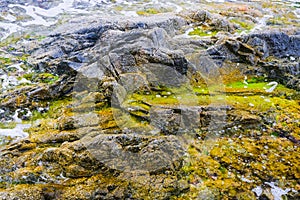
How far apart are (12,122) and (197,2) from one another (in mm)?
20330

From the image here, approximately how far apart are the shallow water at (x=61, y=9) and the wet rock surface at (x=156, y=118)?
5.83 metres

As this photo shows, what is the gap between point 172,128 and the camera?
343 inches

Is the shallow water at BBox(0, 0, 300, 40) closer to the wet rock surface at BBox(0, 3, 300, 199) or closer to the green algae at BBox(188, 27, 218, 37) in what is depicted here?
the green algae at BBox(188, 27, 218, 37)

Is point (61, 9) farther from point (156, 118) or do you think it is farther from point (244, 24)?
point (156, 118)

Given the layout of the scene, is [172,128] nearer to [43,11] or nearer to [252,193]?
[252,193]

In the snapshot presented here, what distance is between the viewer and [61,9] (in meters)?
22.0

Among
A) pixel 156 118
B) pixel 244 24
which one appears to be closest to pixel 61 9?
pixel 244 24

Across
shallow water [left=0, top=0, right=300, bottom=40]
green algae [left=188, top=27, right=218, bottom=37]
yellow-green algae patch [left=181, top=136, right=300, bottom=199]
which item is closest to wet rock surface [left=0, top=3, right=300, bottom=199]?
yellow-green algae patch [left=181, top=136, right=300, bottom=199]

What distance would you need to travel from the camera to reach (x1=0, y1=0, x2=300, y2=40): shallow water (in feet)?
61.3

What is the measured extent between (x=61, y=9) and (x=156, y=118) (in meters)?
17.4

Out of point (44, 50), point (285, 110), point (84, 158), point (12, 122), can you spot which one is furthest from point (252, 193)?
point (44, 50)

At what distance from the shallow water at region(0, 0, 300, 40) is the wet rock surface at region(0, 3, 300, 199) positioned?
5.83 metres

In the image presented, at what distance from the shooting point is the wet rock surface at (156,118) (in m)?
7.14

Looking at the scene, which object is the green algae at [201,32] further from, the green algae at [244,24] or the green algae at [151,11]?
the green algae at [151,11]
